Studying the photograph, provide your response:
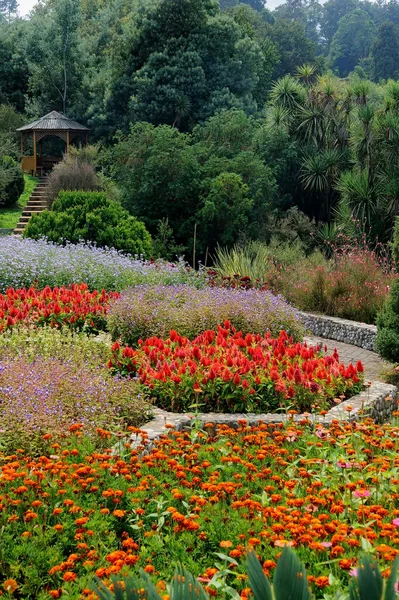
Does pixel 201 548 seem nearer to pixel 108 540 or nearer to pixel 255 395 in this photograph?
pixel 108 540

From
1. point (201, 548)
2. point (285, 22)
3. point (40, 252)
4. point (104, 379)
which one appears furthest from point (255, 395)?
point (285, 22)

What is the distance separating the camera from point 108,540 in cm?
340

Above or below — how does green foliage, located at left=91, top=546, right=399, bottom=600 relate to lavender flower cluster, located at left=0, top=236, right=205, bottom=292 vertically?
above

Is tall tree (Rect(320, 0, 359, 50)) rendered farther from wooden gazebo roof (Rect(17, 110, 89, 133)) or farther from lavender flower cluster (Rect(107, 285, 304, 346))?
lavender flower cluster (Rect(107, 285, 304, 346))

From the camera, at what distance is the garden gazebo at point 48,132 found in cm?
2656

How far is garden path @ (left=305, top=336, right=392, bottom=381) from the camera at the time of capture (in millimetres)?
8383

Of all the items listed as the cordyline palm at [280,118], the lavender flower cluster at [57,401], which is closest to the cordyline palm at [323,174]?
the cordyline palm at [280,118]

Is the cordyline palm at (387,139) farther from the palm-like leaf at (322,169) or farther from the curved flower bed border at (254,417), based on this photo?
the curved flower bed border at (254,417)

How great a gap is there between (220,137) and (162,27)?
8.67 metres

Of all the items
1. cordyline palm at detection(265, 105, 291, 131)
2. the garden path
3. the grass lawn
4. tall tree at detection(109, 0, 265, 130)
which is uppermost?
tall tree at detection(109, 0, 265, 130)

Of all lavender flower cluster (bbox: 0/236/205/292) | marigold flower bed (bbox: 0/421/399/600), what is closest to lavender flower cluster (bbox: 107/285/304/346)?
lavender flower cluster (bbox: 0/236/205/292)

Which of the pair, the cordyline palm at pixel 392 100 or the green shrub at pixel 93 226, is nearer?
the green shrub at pixel 93 226

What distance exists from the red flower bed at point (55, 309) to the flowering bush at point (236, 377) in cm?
165

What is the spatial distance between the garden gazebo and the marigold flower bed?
2328cm
